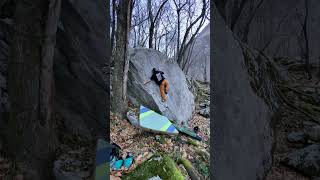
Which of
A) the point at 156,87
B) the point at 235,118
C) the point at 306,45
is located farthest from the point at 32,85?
the point at 156,87

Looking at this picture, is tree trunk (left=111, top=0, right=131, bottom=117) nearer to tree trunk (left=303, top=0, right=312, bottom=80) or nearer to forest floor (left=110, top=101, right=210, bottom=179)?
forest floor (left=110, top=101, right=210, bottom=179)

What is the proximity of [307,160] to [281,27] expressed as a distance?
101cm

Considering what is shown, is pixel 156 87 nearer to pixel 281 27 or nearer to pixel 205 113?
pixel 205 113

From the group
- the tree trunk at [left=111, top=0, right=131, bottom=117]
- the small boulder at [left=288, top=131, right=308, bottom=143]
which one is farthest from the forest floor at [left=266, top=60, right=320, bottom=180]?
the tree trunk at [left=111, top=0, right=131, bottom=117]

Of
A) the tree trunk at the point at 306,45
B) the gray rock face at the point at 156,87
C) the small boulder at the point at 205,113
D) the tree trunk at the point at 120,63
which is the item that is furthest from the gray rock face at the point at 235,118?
the small boulder at the point at 205,113

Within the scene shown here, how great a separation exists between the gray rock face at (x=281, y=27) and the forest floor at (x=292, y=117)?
0.19 m

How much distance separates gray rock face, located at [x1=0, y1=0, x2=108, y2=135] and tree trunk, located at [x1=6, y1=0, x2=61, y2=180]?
0.29ft

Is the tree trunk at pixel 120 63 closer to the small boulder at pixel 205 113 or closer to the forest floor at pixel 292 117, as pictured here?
the small boulder at pixel 205 113

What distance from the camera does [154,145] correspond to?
5.36m

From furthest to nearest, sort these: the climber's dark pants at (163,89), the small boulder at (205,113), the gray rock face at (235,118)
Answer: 1. the small boulder at (205,113)
2. the climber's dark pants at (163,89)
3. the gray rock face at (235,118)

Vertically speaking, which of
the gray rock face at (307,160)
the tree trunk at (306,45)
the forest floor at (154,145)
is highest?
the tree trunk at (306,45)

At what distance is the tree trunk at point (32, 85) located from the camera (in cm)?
164

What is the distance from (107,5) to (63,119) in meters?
0.93

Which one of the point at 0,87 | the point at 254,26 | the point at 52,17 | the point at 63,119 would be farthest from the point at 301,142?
the point at 0,87
